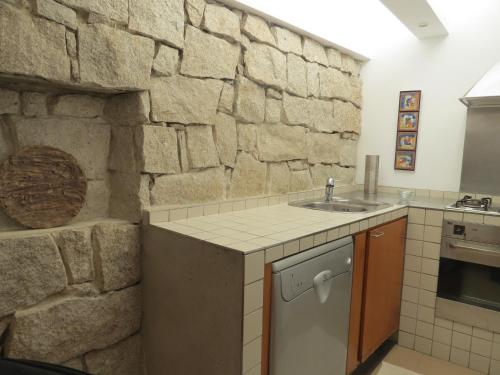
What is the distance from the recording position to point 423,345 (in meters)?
2.30

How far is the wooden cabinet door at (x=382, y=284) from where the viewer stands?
190cm

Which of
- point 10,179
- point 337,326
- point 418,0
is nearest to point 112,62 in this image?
point 10,179

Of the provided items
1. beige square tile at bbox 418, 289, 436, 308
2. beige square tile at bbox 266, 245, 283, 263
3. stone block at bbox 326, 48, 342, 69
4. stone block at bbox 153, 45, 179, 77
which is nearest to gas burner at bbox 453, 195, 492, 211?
beige square tile at bbox 418, 289, 436, 308

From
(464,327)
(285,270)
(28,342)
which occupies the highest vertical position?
(285,270)

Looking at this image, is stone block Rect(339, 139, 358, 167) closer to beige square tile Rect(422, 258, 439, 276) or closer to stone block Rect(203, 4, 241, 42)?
beige square tile Rect(422, 258, 439, 276)

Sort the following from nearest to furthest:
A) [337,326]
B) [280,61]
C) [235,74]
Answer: [337,326], [235,74], [280,61]

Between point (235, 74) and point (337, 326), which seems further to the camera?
point (235, 74)

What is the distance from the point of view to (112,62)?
136cm

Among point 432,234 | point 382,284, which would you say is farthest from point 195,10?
point 432,234

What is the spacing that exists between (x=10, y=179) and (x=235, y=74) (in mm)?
1150

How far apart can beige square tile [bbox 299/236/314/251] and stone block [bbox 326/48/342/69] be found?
65.2 inches

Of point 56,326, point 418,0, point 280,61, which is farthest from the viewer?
point 280,61

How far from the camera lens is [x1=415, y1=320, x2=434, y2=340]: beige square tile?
89.1 inches

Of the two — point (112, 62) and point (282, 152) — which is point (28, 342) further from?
point (282, 152)
